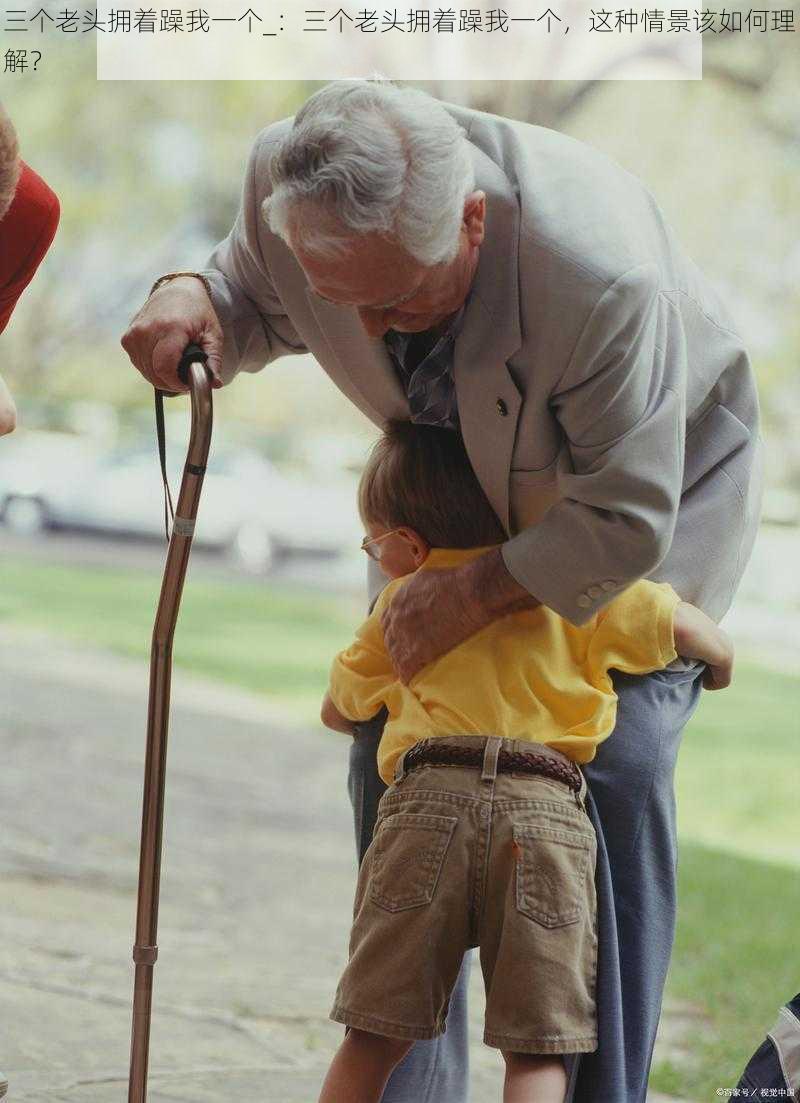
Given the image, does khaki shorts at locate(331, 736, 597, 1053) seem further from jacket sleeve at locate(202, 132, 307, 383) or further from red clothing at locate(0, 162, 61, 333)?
red clothing at locate(0, 162, 61, 333)

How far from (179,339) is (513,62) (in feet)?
19.1

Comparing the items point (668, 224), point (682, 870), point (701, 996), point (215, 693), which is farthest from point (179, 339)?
point (215, 693)

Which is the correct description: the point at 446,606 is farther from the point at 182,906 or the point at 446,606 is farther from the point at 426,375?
the point at 182,906

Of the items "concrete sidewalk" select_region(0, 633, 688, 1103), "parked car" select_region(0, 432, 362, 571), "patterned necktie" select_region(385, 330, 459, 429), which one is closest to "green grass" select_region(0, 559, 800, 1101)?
"parked car" select_region(0, 432, 362, 571)

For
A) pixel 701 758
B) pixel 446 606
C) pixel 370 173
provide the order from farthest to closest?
1. pixel 701 758
2. pixel 446 606
3. pixel 370 173

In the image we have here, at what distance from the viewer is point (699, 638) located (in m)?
1.82

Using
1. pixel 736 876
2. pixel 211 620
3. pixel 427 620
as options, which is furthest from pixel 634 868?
pixel 211 620

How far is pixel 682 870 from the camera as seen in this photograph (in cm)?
492

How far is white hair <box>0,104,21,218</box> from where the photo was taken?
1714mm

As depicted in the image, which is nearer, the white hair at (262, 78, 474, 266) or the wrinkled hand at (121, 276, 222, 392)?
the white hair at (262, 78, 474, 266)

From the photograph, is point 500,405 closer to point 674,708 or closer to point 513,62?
point 674,708

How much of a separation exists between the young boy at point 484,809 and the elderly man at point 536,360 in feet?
0.16

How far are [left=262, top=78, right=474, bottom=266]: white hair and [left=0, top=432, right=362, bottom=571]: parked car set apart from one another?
9276mm

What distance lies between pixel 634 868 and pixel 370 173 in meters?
0.88
